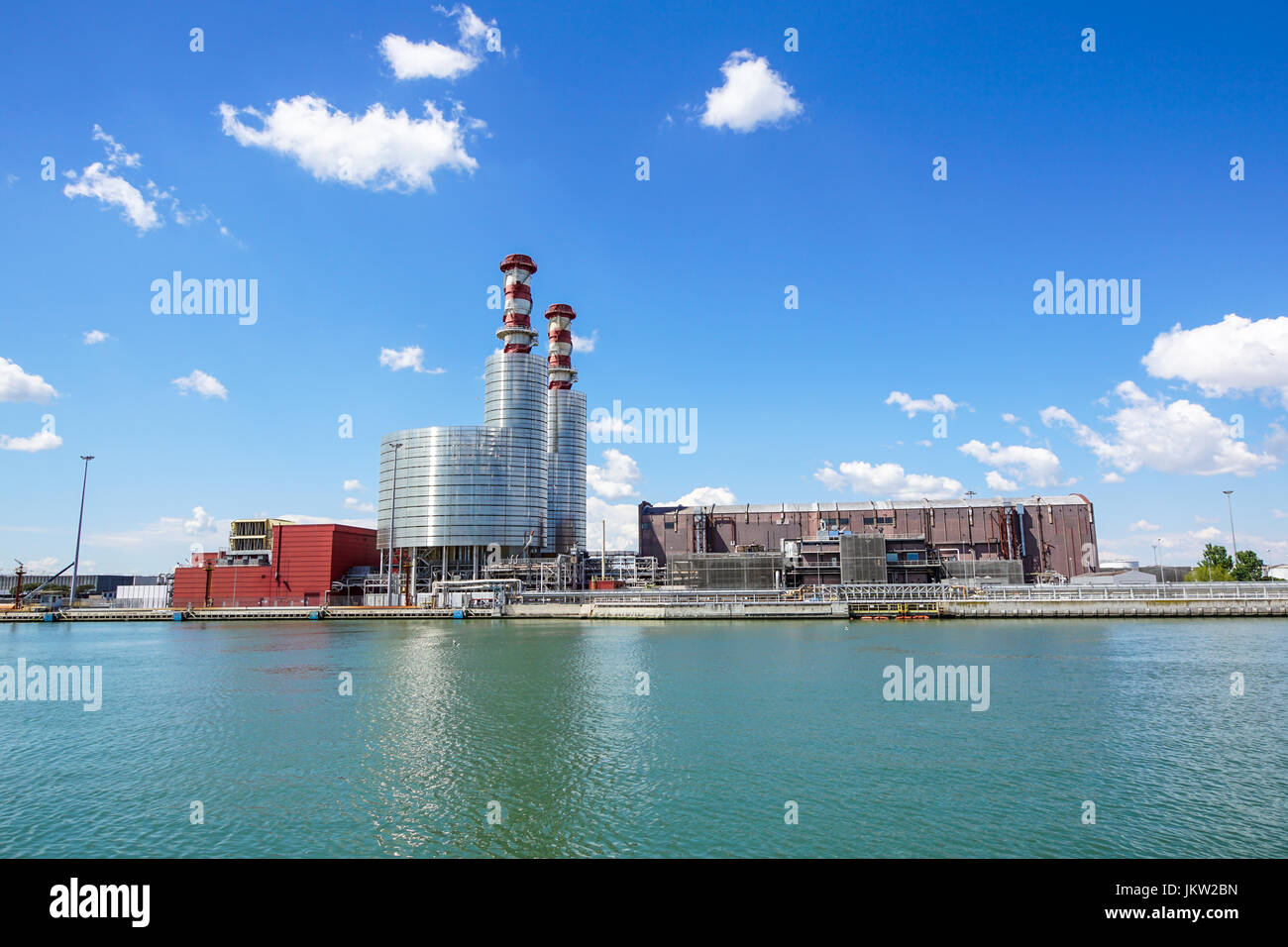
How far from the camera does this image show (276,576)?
441 ft

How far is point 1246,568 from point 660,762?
14685cm

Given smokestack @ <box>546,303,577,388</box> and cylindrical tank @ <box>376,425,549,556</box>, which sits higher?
smokestack @ <box>546,303,577,388</box>

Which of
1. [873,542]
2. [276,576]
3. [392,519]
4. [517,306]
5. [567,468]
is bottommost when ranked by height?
[276,576]

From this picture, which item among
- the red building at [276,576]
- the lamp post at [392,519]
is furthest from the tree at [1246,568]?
the red building at [276,576]

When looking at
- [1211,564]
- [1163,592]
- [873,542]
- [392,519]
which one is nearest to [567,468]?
[392,519]

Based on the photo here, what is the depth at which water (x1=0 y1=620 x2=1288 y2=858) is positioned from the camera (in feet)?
66.6

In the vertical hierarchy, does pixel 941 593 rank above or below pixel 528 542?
below

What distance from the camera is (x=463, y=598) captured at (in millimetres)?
130125

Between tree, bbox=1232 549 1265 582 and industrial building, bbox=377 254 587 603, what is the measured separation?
12257cm

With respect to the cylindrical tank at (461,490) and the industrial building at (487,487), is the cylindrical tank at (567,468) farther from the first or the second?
the cylindrical tank at (461,490)

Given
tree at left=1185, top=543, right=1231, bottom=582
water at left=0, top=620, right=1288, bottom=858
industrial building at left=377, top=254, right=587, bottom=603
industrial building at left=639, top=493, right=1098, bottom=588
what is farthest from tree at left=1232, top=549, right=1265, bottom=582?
industrial building at left=377, top=254, right=587, bottom=603

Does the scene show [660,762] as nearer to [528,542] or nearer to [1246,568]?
[528,542]

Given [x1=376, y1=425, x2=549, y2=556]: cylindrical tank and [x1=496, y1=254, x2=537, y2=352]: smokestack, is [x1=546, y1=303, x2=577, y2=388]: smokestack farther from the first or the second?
[x1=376, y1=425, x2=549, y2=556]: cylindrical tank
